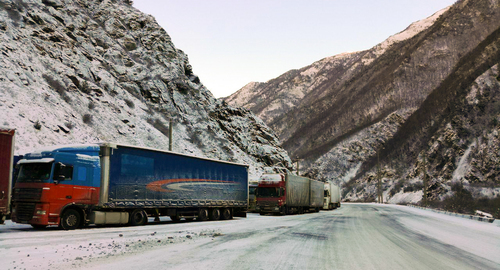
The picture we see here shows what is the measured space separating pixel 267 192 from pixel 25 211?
68.9 ft

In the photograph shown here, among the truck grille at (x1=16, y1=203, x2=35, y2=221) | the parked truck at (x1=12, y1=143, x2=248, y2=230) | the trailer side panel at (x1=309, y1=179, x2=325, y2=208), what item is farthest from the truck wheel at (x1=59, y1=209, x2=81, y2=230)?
the trailer side panel at (x1=309, y1=179, x2=325, y2=208)

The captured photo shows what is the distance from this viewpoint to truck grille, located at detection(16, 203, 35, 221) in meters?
16.6

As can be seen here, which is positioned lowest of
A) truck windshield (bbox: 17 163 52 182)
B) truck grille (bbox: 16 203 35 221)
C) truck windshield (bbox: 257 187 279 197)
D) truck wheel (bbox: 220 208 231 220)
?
truck wheel (bbox: 220 208 231 220)

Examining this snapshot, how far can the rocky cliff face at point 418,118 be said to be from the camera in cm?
7706

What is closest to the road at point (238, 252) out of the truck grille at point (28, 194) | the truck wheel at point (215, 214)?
the truck grille at point (28, 194)

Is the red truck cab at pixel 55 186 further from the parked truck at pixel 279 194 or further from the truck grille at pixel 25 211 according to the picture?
the parked truck at pixel 279 194

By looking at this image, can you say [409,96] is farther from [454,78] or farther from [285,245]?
[285,245]

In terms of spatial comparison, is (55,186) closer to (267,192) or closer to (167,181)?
(167,181)

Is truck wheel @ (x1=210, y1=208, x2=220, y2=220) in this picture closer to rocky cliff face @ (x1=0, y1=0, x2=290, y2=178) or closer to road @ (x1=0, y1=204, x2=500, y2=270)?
road @ (x1=0, y1=204, x2=500, y2=270)

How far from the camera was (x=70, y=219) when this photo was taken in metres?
17.7

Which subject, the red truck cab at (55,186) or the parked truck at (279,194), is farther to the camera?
the parked truck at (279,194)

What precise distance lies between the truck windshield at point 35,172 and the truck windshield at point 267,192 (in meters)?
20.4

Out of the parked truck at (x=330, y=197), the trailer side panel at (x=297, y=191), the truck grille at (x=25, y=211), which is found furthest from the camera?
the parked truck at (x=330, y=197)

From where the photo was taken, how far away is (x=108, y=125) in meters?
42.8
